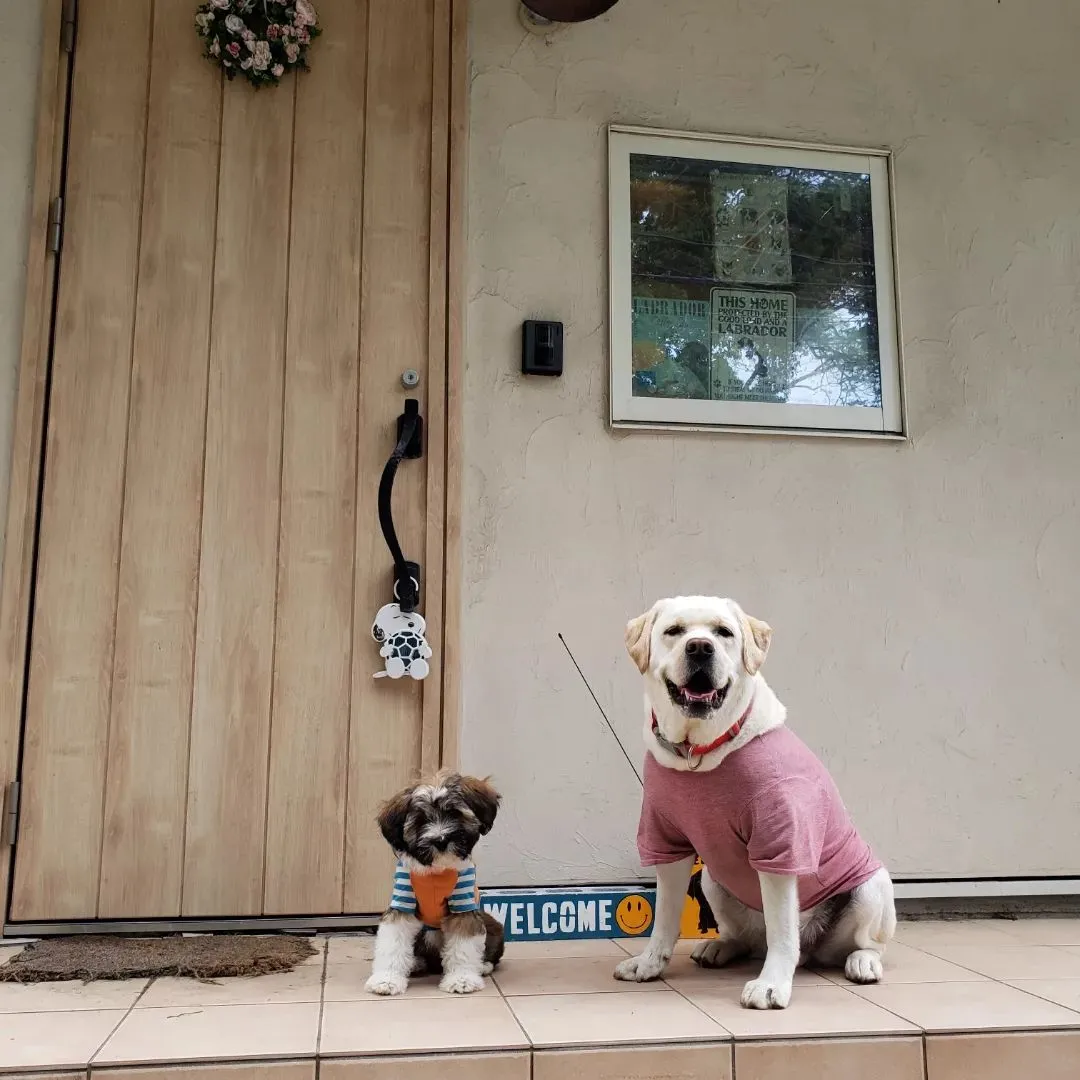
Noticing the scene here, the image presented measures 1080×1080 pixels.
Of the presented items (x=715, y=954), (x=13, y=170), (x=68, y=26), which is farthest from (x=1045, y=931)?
(x=68, y=26)

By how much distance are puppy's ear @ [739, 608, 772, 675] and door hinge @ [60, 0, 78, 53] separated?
2.53 m

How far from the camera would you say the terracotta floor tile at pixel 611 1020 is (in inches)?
73.3

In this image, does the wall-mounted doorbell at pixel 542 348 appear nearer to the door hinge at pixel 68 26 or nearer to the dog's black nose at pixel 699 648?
the dog's black nose at pixel 699 648

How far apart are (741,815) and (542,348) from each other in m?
1.53

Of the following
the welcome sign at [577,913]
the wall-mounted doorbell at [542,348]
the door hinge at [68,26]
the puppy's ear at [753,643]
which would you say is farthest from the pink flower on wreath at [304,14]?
the welcome sign at [577,913]

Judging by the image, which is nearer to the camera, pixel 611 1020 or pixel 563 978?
pixel 611 1020

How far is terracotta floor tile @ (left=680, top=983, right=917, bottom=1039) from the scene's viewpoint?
6.25 ft

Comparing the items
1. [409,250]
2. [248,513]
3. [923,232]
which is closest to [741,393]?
[923,232]

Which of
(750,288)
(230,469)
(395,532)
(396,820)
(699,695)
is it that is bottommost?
(396,820)

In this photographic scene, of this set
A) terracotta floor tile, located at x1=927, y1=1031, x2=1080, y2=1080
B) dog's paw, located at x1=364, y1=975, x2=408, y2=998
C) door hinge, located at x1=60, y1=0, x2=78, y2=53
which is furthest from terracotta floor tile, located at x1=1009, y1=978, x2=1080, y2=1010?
door hinge, located at x1=60, y1=0, x2=78, y2=53

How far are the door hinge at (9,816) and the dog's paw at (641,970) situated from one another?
1.61 metres

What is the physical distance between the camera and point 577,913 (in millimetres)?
2775

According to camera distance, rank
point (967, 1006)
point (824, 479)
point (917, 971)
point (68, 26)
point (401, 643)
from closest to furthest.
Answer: point (967, 1006), point (917, 971), point (401, 643), point (68, 26), point (824, 479)

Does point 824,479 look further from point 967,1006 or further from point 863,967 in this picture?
point 967,1006
